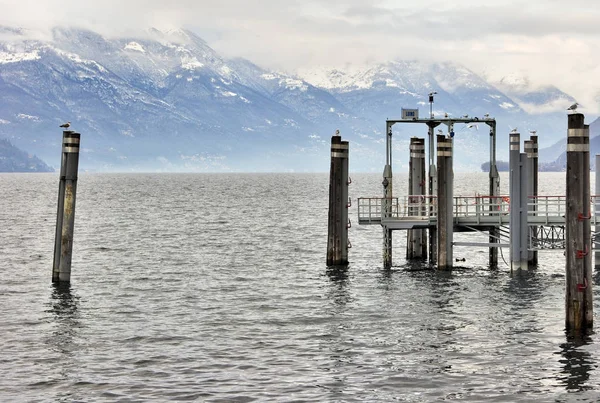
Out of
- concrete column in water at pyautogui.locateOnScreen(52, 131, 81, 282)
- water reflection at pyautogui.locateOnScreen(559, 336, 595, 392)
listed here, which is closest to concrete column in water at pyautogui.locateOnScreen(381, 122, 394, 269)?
concrete column in water at pyautogui.locateOnScreen(52, 131, 81, 282)

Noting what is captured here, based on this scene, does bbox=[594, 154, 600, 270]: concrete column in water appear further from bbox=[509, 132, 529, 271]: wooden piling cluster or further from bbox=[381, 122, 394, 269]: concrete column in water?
bbox=[381, 122, 394, 269]: concrete column in water

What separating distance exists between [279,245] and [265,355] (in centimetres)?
3836

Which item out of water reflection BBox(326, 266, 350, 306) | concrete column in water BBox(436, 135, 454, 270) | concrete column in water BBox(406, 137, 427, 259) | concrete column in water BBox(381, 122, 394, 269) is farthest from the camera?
concrete column in water BBox(406, 137, 427, 259)

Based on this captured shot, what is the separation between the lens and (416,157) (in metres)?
49.1

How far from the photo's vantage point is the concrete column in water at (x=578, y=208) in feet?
89.1

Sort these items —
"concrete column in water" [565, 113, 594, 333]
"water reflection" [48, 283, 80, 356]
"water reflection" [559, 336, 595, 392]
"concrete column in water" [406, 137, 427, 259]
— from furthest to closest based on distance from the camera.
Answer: "concrete column in water" [406, 137, 427, 259], "water reflection" [48, 283, 80, 356], "concrete column in water" [565, 113, 594, 333], "water reflection" [559, 336, 595, 392]

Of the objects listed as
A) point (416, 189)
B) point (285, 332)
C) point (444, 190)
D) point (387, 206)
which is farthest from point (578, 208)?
point (416, 189)

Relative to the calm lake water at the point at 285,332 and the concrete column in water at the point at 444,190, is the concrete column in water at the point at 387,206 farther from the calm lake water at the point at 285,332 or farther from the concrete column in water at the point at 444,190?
the concrete column in water at the point at 444,190

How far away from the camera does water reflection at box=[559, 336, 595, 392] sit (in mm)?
25516

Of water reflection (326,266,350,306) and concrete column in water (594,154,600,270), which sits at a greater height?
concrete column in water (594,154,600,270)

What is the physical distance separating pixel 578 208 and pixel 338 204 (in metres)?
17.5

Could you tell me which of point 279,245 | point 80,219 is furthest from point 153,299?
point 80,219

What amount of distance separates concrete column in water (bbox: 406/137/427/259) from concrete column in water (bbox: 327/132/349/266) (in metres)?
4.56

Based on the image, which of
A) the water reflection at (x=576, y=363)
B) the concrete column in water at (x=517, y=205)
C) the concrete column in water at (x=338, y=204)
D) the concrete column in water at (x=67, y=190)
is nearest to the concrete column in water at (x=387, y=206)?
the concrete column in water at (x=338, y=204)
